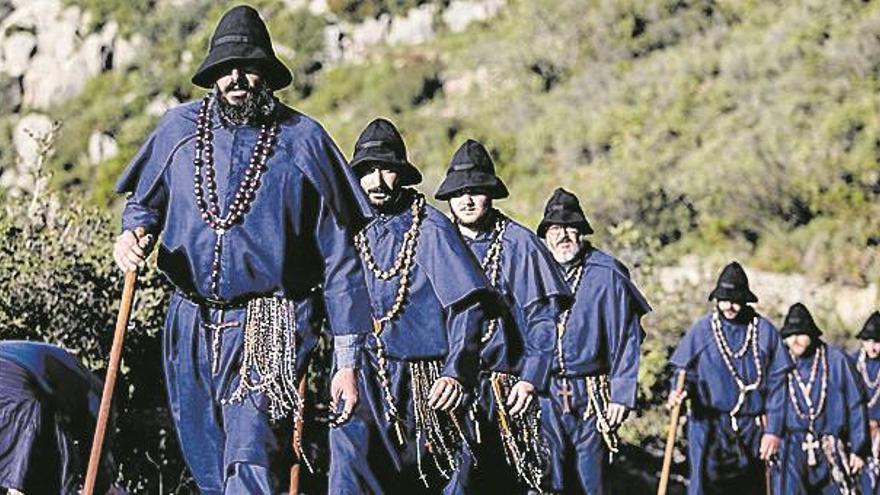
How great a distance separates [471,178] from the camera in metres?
9.14

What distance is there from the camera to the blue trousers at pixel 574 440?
10.6 m

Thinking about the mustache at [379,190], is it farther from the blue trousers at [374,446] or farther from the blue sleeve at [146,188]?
the blue sleeve at [146,188]

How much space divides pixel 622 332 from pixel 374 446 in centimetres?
364

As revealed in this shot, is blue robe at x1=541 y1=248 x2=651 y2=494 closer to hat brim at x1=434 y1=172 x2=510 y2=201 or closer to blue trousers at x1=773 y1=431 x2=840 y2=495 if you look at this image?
hat brim at x1=434 y1=172 x2=510 y2=201

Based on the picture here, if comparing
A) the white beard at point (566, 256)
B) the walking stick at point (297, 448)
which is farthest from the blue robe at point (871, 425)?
the walking stick at point (297, 448)

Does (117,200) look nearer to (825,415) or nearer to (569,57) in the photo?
(569,57)

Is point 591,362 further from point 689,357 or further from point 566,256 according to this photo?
point 689,357

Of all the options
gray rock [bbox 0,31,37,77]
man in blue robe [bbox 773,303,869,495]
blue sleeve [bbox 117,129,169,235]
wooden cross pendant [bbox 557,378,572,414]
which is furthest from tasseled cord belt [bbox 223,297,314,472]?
gray rock [bbox 0,31,37,77]

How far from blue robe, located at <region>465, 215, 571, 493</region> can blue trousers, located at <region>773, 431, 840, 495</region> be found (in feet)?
18.3

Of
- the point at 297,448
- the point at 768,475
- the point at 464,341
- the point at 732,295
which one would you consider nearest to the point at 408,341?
the point at 464,341

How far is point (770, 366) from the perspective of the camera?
13.4 meters

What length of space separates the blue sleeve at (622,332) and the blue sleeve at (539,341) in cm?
155

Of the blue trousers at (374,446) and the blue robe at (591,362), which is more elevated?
the blue robe at (591,362)

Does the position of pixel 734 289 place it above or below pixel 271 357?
above
